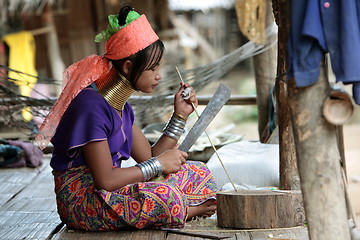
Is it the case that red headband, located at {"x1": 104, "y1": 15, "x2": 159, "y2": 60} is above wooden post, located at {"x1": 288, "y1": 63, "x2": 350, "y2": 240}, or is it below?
above

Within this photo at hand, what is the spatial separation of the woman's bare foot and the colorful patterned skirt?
0.50ft

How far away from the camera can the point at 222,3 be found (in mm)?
13141

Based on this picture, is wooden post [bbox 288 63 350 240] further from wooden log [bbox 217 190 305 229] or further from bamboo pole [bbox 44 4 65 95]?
bamboo pole [bbox 44 4 65 95]

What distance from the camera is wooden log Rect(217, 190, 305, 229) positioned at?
8.96ft

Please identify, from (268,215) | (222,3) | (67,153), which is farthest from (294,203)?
(222,3)

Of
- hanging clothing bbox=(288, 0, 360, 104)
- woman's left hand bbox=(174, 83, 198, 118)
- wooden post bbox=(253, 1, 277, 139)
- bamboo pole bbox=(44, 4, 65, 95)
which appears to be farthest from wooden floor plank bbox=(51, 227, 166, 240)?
bamboo pole bbox=(44, 4, 65, 95)

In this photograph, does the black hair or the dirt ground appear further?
the dirt ground

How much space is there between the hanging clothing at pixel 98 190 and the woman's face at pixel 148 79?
16 centimetres

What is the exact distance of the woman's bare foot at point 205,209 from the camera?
3.02 meters

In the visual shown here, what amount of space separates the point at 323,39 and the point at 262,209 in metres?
1.05

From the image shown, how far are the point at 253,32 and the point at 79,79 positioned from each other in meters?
2.17

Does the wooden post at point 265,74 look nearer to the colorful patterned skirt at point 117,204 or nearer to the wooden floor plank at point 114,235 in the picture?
the colorful patterned skirt at point 117,204

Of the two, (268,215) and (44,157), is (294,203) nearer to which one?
(268,215)

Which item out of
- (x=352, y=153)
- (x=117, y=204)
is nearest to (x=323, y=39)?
(x=117, y=204)
